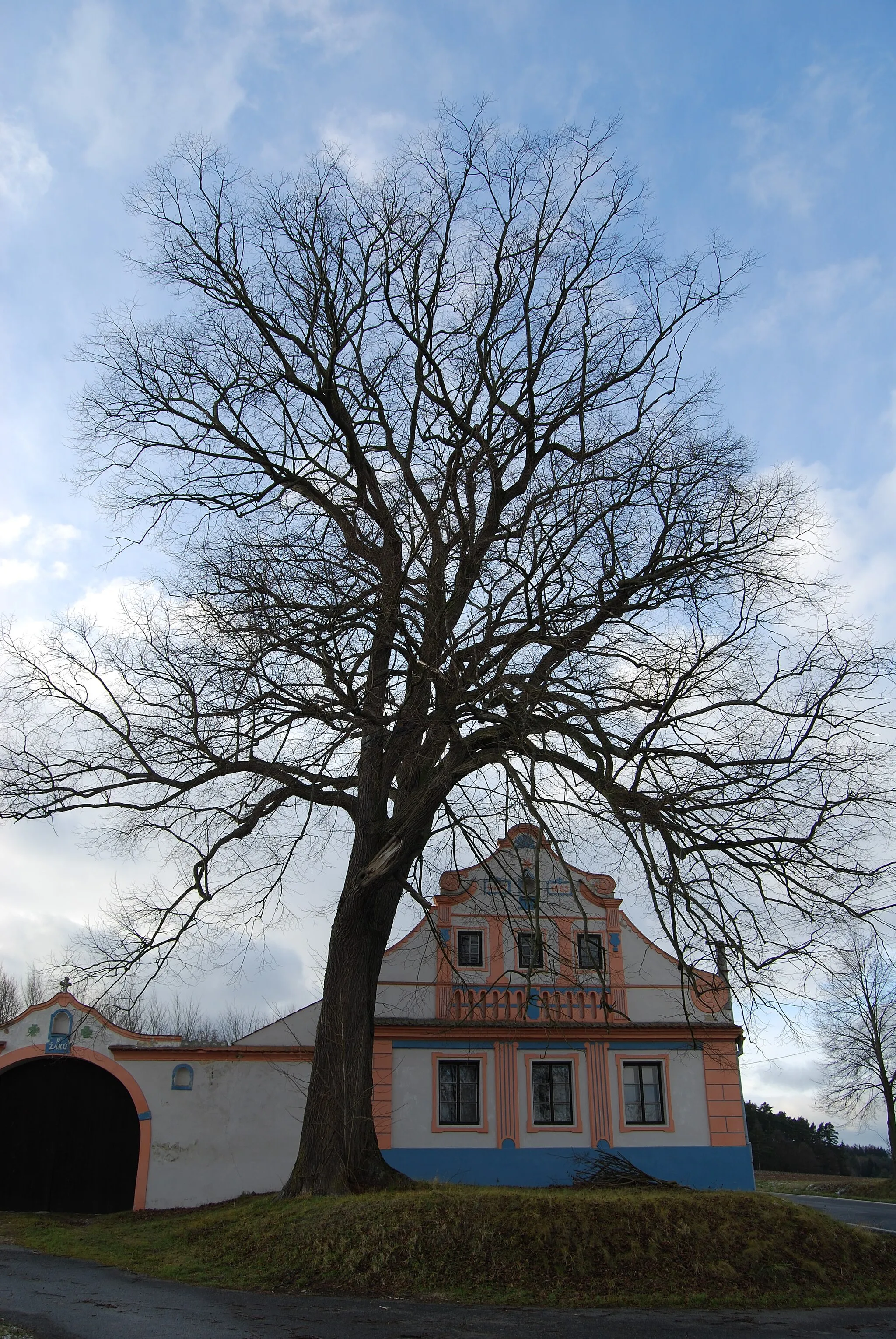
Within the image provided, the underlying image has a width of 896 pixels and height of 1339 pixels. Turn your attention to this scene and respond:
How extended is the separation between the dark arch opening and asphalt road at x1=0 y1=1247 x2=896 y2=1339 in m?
9.11

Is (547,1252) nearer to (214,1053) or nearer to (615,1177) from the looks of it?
(615,1177)

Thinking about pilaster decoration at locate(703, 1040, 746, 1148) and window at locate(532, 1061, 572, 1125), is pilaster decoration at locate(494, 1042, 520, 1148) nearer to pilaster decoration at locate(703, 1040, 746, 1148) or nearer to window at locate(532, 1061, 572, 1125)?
window at locate(532, 1061, 572, 1125)

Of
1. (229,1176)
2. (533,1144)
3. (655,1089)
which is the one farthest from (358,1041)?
(655,1089)

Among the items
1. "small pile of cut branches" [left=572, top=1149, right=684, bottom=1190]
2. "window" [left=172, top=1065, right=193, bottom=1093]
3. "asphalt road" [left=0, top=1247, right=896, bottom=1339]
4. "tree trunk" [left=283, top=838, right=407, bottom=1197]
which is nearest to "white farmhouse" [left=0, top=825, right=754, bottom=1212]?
"window" [left=172, top=1065, right=193, bottom=1093]

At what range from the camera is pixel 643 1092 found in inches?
824

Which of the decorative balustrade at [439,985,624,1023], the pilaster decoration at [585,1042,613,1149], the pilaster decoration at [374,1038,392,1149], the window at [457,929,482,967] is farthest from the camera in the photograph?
the window at [457,929,482,967]

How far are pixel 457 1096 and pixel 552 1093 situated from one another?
1953 mm

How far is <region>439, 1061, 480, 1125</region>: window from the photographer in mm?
20188

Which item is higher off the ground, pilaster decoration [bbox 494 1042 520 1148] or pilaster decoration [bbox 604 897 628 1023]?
pilaster decoration [bbox 604 897 628 1023]

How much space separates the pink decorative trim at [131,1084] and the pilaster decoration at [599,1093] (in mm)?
8499

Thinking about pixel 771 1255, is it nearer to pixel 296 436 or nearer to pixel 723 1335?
pixel 723 1335

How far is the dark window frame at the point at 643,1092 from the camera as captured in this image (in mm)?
20656

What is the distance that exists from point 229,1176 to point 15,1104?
4.12 m

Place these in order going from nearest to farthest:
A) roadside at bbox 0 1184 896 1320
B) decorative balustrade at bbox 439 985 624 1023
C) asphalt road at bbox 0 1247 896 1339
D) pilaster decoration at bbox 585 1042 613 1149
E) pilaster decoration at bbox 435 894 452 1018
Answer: asphalt road at bbox 0 1247 896 1339 < roadside at bbox 0 1184 896 1320 < pilaster decoration at bbox 585 1042 613 1149 < decorative balustrade at bbox 439 985 624 1023 < pilaster decoration at bbox 435 894 452 1018
